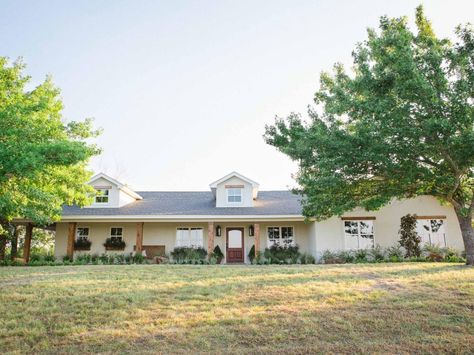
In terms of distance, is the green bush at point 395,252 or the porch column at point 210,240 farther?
the porch column at point 210,240

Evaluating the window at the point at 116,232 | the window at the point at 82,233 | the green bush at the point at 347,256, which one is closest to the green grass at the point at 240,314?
the green bush at the point at 347,256

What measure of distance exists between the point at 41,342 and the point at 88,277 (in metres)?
5.38

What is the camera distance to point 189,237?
71.3 ft

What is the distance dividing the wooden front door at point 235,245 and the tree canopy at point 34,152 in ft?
26.4

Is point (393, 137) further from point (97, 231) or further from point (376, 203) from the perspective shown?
point (97, 231)

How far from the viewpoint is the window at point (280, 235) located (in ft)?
70.1

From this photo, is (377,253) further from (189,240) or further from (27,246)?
(27,246)

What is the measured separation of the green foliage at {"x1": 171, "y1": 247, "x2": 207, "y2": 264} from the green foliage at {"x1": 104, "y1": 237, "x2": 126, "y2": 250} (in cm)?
304

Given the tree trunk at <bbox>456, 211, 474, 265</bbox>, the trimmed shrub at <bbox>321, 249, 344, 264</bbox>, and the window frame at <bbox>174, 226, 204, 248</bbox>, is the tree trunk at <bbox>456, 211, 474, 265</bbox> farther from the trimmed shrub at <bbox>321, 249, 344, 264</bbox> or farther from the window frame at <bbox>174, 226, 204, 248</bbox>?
the window frame at <bbox>174, 226, 204, 248</bbox>

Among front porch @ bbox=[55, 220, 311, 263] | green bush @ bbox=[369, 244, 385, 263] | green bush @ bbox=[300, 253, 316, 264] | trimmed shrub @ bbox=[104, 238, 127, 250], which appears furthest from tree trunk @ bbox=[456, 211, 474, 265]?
trimmed shrub @ bbox=[104, 238, 127, 250]

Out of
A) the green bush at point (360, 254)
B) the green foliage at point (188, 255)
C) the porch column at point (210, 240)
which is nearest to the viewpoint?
the green bush at point (360, 254)

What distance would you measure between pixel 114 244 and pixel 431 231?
56.3 ft

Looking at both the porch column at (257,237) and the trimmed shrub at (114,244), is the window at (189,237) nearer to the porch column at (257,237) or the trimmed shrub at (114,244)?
the trimmed shrub at (114,244)

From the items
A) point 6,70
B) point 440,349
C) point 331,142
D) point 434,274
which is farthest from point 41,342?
point 6,70
